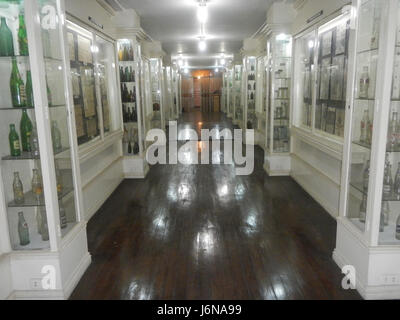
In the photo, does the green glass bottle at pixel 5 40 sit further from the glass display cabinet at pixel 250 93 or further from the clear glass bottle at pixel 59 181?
the glass display cabinet at pixel 250 93

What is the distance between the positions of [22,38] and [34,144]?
0.82m

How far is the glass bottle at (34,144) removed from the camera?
2.66 meters

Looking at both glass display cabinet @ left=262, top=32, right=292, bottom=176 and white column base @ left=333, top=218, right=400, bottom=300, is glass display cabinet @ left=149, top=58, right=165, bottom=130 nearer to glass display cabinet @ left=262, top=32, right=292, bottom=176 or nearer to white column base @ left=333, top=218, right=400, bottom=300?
glass display cabinet @ left=262, top=32, right=292, bottom=176

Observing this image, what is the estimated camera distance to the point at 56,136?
9.26 feet

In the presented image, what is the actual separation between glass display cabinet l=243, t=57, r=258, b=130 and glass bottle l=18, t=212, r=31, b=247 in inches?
307

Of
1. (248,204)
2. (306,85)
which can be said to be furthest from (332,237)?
(306,85)

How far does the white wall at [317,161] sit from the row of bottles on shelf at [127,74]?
301 cm

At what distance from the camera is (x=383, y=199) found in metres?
2.74

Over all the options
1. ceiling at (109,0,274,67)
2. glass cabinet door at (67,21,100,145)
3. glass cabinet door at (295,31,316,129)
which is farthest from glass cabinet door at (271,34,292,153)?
glass cabinet door at (67,21,100,145)

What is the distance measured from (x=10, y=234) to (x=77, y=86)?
2393mm

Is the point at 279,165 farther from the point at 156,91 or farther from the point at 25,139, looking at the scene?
the point at 156,91

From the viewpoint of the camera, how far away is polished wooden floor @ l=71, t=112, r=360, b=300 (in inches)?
113

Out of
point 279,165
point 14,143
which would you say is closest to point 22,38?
point 14,143

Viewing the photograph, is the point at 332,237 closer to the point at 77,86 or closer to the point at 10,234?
the point at 10,234
